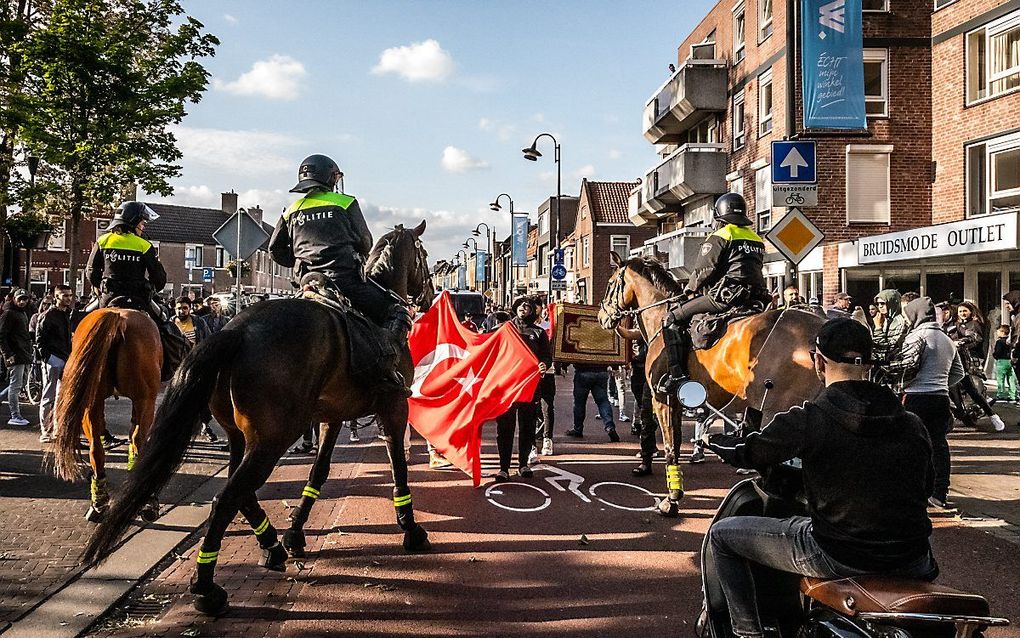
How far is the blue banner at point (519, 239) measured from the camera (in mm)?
45594

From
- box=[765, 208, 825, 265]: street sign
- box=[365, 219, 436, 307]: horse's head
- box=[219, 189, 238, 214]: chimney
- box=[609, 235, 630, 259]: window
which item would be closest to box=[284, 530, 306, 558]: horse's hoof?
box=[365, 219, 436, 307]: horse's head

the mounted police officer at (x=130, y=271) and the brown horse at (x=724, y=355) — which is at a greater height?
the mounted police officer at (x=130, y=271)

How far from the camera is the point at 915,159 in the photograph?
2291 cm

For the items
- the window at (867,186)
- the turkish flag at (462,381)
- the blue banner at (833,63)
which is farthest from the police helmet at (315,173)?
the window at (867,186)

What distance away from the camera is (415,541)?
6023 millimetres

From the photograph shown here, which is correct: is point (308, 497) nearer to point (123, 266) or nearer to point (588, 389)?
point (123, 266)

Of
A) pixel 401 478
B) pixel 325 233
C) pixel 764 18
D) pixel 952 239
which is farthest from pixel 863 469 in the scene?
pixel 764 18

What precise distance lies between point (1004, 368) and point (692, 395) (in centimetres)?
1456

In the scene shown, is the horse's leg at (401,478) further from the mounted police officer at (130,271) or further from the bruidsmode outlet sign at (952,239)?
the bruidsmode outlet sign at (952,239)

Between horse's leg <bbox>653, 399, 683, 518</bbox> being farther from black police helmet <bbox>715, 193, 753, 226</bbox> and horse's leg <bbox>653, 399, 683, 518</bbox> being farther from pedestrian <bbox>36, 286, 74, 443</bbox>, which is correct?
pedestrian <bbox>36, 286, 74, 443</bbox>

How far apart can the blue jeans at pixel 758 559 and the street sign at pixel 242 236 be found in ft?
32.5

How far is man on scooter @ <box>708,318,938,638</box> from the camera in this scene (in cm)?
293

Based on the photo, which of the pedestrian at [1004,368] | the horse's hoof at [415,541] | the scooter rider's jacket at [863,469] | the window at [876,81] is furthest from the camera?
the window at [876,81]

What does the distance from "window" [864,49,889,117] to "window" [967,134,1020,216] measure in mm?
2992
